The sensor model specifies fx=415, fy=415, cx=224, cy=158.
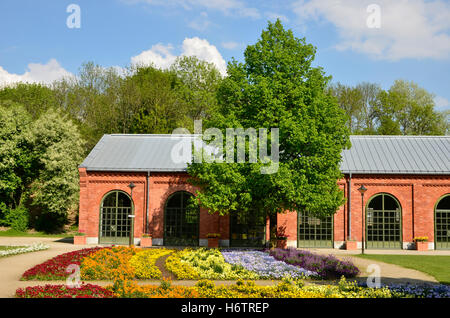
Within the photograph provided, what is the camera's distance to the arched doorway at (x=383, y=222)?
90.3 ft

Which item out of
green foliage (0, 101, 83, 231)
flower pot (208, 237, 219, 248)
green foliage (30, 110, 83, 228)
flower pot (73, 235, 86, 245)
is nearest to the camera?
flower pot (208, 237, 219, 248)

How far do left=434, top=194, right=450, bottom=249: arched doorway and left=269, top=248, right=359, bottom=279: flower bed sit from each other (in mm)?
13034

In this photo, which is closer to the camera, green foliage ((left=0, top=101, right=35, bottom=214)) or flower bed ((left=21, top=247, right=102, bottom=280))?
flower bed ((left=21, top=247, right=102, bottom=280))

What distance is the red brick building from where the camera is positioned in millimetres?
27594

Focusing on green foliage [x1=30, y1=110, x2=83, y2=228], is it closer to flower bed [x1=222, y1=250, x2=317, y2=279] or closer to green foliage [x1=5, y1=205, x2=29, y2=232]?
green foliage [x1=5, y1=205, x2=29, y2=232]

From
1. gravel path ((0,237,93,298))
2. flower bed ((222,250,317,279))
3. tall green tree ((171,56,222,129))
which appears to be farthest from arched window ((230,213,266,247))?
tall green tree ((171,56,222,129))

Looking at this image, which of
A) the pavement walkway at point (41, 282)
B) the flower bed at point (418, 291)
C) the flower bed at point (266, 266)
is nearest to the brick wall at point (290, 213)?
the pavement walkway at point (41, 282)

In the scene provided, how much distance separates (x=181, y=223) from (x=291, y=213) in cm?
742

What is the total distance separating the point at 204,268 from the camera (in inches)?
667

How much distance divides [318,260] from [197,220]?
11.8 metres

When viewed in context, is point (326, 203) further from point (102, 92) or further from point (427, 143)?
point (102, 92)

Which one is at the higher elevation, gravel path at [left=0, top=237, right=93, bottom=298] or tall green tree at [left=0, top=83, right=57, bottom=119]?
tall green tree at [left=0, top=83, right=57, bottom=119]
